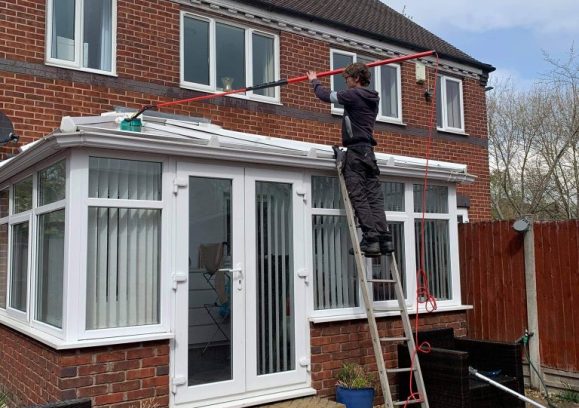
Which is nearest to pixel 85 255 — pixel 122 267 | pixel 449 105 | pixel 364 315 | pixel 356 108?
pixel 122 267

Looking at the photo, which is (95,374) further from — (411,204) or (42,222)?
(411,204)

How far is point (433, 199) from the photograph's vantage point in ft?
23.8

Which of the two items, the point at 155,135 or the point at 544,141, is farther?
the point at 544,141

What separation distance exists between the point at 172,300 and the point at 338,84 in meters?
5.92

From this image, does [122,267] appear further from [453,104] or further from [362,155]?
[453,104]

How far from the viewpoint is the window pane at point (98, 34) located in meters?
7.65

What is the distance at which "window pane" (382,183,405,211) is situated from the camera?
6.76 meters

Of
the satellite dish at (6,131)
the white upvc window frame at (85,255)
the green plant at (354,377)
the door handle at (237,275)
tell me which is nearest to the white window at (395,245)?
the green plant at (354,377)

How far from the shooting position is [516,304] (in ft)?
23.7

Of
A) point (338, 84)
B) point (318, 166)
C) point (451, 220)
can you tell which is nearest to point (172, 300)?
point (318, 166)

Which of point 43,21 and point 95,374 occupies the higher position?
point 43,21

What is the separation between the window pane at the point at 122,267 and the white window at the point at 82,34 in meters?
3.27

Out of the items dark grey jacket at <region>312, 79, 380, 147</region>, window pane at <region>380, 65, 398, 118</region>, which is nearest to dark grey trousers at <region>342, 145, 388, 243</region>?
dark grey jacket at <region>312, 79, 380, 147</region>

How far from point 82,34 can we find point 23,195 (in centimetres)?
254
